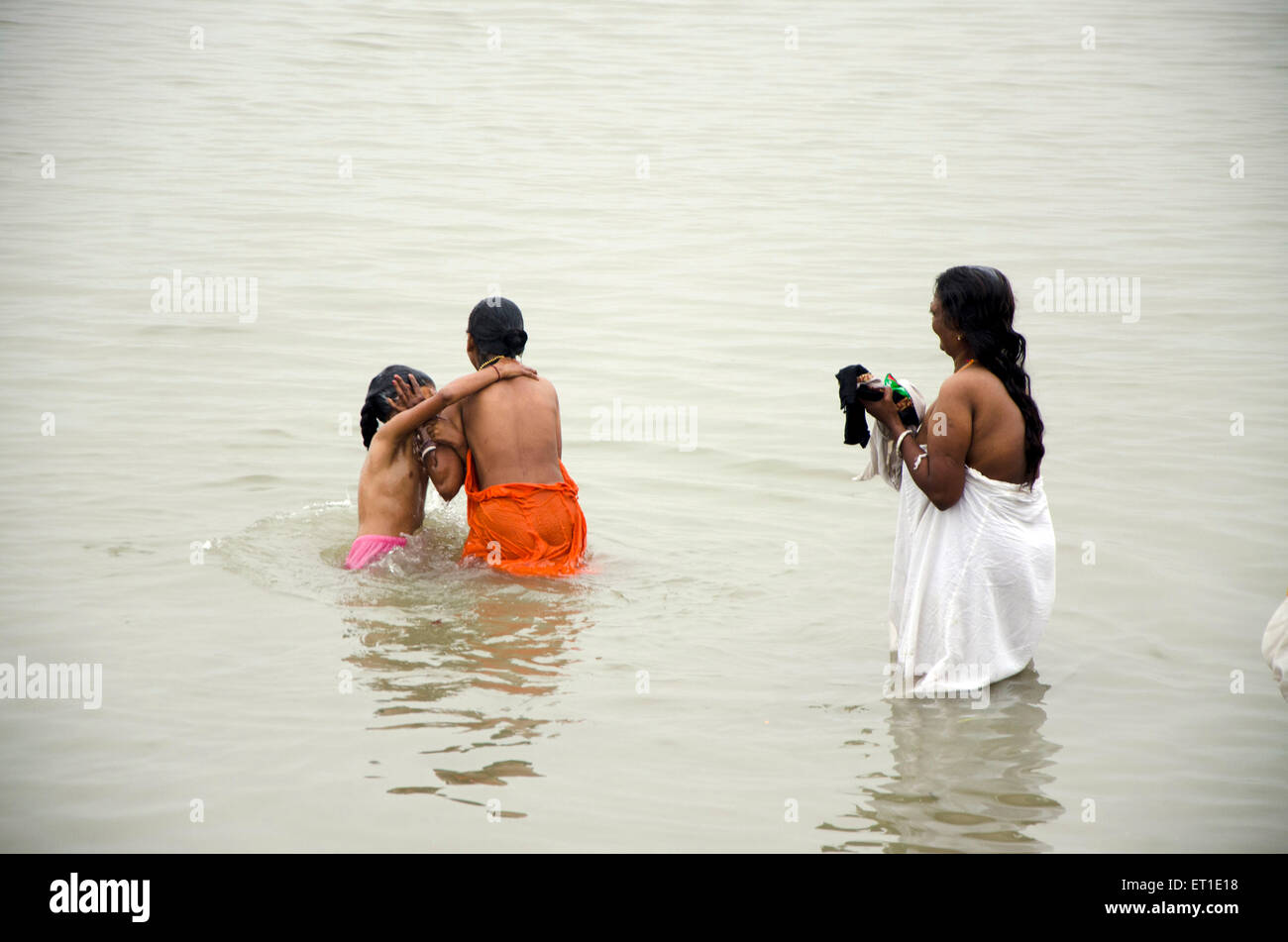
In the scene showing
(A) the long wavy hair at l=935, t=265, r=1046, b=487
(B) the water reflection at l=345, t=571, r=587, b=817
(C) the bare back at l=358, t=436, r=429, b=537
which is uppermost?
(A) the long wavy hair at l=935, t=265, r=1046, b=487

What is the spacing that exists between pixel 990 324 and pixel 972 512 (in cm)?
62

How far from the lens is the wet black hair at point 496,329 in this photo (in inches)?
220

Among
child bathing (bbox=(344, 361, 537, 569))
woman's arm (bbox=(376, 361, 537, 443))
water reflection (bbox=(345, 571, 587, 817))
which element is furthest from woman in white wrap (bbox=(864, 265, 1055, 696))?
child bathing (bbox=(344, 361, 537, 569))

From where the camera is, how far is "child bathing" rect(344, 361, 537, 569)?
5648 mm

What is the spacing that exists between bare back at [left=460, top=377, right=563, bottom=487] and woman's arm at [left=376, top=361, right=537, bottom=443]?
6 centimetres

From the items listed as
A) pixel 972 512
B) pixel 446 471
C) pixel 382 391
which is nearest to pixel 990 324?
pixel 972 512

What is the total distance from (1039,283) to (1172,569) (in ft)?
18.4

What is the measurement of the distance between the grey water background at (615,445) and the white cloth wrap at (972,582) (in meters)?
0.15

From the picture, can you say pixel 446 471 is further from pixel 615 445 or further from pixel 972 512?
pixel 972 512

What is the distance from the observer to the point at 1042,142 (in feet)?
54.0

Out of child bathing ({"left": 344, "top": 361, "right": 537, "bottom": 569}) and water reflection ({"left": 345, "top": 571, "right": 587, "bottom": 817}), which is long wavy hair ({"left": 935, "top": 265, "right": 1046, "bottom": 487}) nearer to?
water reflection ({"left": 345, "top": 571, "right": 587, "bottom": 817})

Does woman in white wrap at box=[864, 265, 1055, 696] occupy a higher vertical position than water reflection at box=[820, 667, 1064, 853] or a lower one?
higher

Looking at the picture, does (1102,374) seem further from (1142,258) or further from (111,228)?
(111,228)

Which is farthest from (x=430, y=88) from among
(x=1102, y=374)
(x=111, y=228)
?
(x=1102, y=374)
